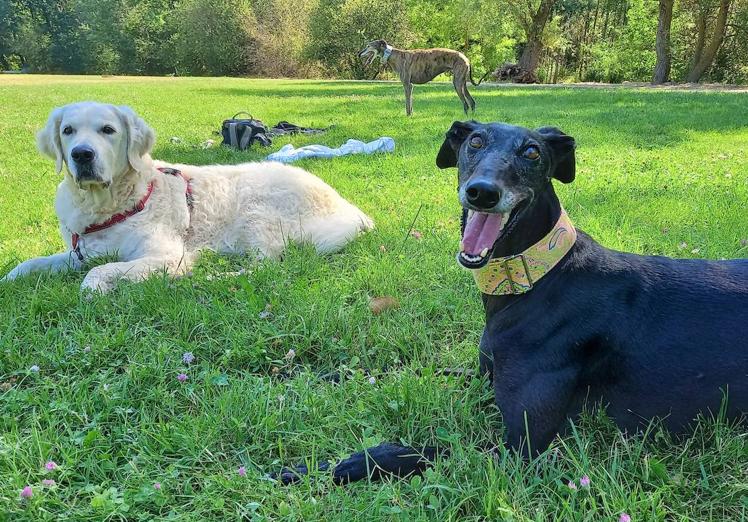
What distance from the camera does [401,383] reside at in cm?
252

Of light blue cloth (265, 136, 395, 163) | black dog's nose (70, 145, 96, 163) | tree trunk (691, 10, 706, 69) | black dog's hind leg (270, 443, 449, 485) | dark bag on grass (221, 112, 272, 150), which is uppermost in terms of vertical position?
tree trunk (691, 10, 706, 69)

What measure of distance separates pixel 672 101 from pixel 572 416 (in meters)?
15.9

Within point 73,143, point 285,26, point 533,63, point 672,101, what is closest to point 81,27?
point 285,26

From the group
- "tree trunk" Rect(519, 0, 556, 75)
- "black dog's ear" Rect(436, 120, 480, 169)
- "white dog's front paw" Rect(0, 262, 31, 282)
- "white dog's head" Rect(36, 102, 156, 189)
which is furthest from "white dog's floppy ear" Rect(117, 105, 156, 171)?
"tree trunk" Rect(519, 0, 556, 75)

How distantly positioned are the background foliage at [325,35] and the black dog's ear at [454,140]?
31127mm

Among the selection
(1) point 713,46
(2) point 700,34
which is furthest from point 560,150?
(2) point 700,34

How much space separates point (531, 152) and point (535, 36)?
1428 inches

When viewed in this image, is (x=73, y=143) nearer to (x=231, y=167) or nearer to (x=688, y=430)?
(x=231, y=167)

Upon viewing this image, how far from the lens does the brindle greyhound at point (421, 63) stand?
14.8m

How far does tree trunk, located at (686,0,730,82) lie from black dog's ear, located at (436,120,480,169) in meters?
30.6

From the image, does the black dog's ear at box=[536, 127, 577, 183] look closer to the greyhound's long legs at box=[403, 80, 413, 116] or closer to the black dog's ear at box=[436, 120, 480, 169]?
the black dog's ear at box=[436, 120, 480, 169]

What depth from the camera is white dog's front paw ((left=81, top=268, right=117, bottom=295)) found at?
3.55m

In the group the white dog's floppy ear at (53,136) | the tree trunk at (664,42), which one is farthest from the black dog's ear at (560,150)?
the tree trunk at (664,42)

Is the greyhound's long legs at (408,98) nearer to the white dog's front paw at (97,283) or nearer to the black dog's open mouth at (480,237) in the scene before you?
the white dog's front paw at (97,283)
